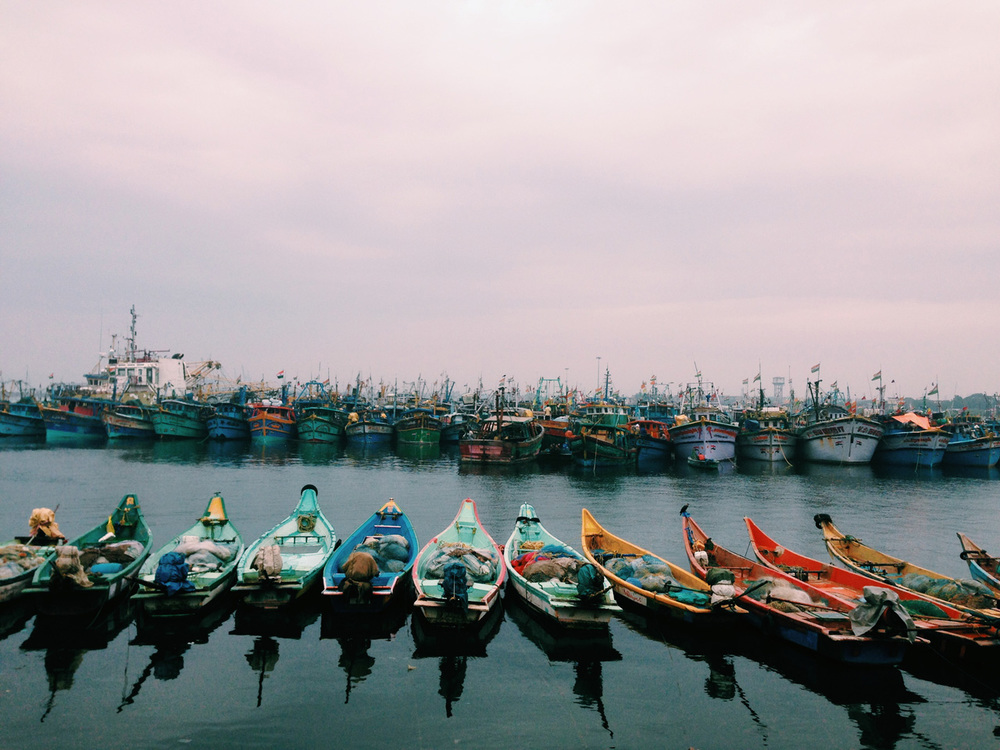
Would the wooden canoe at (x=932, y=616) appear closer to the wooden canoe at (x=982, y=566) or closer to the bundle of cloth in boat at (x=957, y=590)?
the bundle of cloth in boat at (x=957, y=590)

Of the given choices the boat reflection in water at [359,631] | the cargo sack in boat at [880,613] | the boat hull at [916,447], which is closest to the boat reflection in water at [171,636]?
the boat reflection in water at [359,631]

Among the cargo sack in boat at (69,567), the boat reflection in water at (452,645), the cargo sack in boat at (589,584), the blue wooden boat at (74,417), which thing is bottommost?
the boat reflection in water at (452,645)

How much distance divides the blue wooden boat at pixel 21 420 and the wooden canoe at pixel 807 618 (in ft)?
277

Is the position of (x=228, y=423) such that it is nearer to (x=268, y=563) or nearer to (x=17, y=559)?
(x=17, y=559)

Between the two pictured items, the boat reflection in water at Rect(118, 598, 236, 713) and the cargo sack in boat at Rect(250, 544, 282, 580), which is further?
the cargo sack in boat at Rect(250, 544, 282, 580)

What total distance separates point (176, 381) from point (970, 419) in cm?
10595

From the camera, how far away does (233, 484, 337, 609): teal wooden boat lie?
14.5 meters

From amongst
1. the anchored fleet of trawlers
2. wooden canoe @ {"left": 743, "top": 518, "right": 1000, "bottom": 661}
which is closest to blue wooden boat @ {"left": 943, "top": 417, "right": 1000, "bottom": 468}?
the anchored fleet of trawlers

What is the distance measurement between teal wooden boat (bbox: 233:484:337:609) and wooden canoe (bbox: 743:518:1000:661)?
42.5ft

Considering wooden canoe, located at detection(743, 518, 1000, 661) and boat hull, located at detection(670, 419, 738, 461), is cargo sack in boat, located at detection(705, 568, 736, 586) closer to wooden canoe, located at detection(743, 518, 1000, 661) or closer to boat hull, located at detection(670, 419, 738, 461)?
wooden canoe, located at detection(743, 518, 1000, 661)

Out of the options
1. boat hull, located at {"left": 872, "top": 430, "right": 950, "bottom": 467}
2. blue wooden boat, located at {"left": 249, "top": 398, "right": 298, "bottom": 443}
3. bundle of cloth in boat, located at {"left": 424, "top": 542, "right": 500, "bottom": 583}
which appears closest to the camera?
bundle of cloth in boat, located at {"left": 424, "top": 542, "right": 500, "bottom": 583}

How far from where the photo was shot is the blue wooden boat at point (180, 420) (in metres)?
68.9

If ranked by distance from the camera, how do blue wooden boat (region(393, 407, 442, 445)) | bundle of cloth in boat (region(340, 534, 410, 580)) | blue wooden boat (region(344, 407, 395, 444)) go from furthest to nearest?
blue wooden boat (region(344, 407, 395, 444)), blue wooden boat (region(393, 407, 442, 445)), bundle of cloth in boat (region(340, 534, 410, 580))

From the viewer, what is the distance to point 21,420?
74.2 meters
